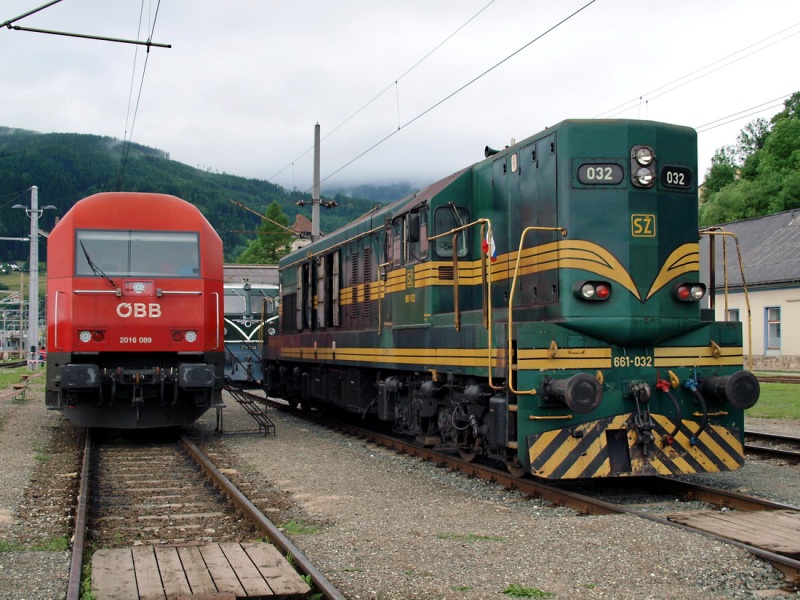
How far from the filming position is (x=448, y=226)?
10.1 metres

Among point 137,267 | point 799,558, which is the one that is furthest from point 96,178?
point 799,558

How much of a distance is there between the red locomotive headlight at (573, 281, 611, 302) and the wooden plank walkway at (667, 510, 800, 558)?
84.6 inches

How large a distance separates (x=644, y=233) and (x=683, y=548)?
341 centimetres

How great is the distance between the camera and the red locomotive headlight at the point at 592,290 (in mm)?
8102

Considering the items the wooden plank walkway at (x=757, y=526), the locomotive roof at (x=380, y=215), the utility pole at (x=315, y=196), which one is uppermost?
the utility pole at (x=315, y=196)

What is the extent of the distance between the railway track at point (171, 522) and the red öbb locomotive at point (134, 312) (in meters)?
1.02

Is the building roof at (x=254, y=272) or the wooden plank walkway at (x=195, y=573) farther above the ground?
the building roof at (x=254, y=272)

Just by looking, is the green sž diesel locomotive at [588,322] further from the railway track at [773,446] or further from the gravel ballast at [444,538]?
the railway track at [773,446]

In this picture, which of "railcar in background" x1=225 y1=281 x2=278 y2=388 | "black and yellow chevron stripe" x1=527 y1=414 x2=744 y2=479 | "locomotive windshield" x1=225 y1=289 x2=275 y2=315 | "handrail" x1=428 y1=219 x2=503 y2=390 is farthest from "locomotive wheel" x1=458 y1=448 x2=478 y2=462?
"locomotive windshield" x1=225 y1=289 x2=275 y2=315

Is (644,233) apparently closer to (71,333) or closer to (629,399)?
(629,399)

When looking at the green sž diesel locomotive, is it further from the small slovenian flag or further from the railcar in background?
the railcar in background

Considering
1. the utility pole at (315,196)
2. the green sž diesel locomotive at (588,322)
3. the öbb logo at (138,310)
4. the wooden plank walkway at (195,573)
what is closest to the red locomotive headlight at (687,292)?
the green sž diesel locomotive at (588,322)

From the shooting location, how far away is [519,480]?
28.8 ft

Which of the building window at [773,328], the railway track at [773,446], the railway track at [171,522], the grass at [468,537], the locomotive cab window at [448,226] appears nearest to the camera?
the railway track at [171,522]
